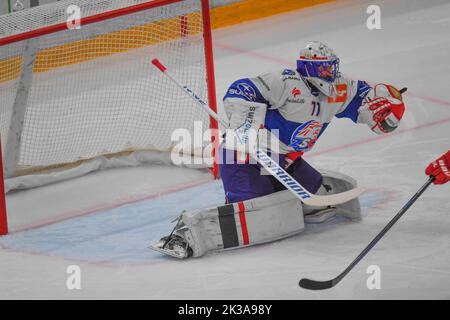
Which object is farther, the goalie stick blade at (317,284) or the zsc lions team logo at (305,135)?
the zsc lions team logo at (305,135)

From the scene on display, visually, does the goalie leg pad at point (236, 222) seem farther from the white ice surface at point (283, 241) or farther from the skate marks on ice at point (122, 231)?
the skate marks on ice at point (122, 231)

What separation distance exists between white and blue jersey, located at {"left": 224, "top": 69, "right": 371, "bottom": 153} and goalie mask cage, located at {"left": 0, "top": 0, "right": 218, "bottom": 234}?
0.92m

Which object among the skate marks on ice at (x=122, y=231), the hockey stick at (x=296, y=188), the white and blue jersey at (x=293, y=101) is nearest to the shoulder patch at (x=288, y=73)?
the white and blue jersey at (x=293, y=101)

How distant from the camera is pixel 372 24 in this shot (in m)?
7.88

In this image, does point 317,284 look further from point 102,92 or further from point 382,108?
point 102,92

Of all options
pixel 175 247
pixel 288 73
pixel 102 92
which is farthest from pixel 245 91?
pixel 102 92

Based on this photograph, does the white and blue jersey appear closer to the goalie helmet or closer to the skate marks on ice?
the goalie helmet

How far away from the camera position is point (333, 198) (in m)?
4.82

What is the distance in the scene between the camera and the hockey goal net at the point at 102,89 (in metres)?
5.84

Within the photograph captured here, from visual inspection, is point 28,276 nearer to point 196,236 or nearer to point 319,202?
point 196,236

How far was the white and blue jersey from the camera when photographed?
4.87 meters

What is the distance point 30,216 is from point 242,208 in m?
1.22

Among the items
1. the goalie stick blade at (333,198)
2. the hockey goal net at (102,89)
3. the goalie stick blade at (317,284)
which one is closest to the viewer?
the goalie stick blade at (317,284)

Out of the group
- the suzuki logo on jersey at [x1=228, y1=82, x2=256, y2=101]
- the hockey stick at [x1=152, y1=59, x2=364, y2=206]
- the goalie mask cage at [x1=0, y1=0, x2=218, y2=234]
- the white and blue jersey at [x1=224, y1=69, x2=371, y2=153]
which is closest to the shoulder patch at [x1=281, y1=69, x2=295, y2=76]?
the white and blue jersey at [x1=224, y1=69, x2=371, y2=153]
